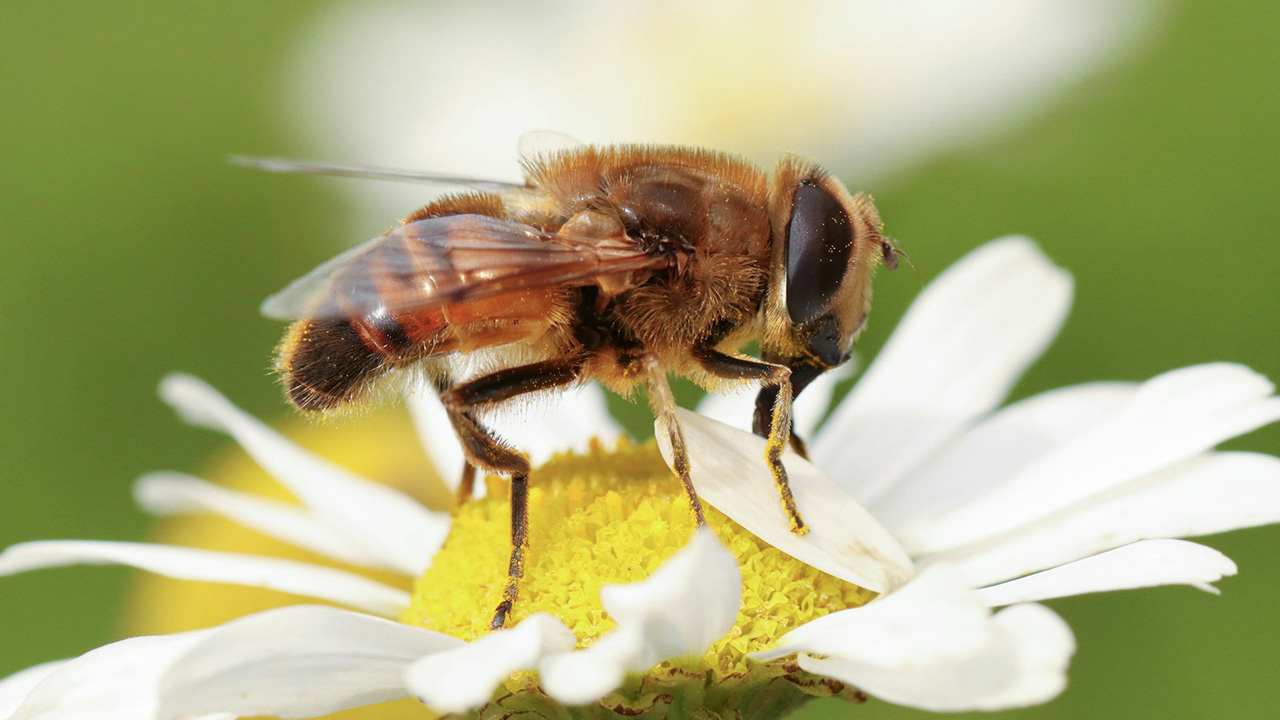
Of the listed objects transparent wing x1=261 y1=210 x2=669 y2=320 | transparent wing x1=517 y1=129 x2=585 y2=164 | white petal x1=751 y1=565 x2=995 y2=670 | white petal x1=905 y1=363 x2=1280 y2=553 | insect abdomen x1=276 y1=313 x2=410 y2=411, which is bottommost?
white petal x1=751 y1=565 x2=995 y2=670

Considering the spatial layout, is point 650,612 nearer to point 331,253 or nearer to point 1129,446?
point 1129,446

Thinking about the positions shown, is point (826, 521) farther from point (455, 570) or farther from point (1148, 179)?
point (1148, 179)

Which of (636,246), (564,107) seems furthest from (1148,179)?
(636,246)

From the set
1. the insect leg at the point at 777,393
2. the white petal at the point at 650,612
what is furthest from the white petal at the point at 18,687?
the insect leg at the point at 777,393

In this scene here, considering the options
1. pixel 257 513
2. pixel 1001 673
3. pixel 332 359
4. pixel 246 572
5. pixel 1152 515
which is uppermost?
pixel 332 359

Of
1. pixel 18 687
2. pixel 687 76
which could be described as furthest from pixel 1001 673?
pixel 687 76

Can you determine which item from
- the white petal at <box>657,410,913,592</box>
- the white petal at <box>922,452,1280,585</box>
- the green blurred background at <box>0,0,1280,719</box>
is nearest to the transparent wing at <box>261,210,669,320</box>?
the white petal at <box>657,410,913,592</box>

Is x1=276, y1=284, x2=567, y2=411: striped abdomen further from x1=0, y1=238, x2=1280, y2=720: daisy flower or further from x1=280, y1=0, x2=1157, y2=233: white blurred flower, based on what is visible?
x1=280, y1=0, x2=1157, y2=233: white blurred flower
